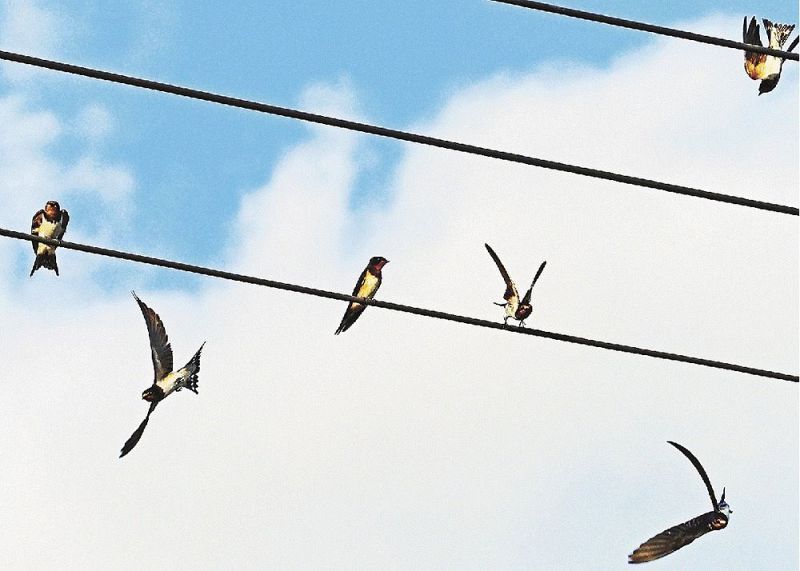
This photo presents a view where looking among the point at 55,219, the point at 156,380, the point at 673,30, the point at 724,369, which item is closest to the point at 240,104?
the point at 673,30

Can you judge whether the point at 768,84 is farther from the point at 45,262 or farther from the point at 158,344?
the point at 45,262

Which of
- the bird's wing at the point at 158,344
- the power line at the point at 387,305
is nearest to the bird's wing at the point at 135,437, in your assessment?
the bird's wing at the point at 158,344

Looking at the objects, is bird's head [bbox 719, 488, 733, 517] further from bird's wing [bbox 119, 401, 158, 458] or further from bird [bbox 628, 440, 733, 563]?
bird's wing [bbox 119, 401, 158, 458]

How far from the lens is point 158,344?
12.3 meters

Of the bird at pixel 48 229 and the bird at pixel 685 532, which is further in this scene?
the bird at pixel 48 229

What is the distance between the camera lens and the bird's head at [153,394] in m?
12.5

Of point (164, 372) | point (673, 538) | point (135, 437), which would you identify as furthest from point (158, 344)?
point (673, 538)

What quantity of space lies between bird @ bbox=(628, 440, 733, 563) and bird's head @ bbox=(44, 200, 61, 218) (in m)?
6.90

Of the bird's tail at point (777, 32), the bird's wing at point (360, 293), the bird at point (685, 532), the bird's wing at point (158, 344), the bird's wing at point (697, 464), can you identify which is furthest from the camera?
the bird's wing at point (360, 293)

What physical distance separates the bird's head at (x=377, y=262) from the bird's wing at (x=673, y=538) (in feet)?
16.5

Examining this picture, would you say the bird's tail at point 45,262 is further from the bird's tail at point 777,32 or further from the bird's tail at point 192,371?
the bird's tail at point 777,32

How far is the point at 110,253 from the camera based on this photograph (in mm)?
7746

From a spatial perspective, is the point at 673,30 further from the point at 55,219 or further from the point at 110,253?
the point at 55,219

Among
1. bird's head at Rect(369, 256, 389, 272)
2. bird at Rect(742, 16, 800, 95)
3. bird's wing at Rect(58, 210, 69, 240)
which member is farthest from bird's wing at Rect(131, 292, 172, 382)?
bird at Rect(742, 16, 800, 95)
